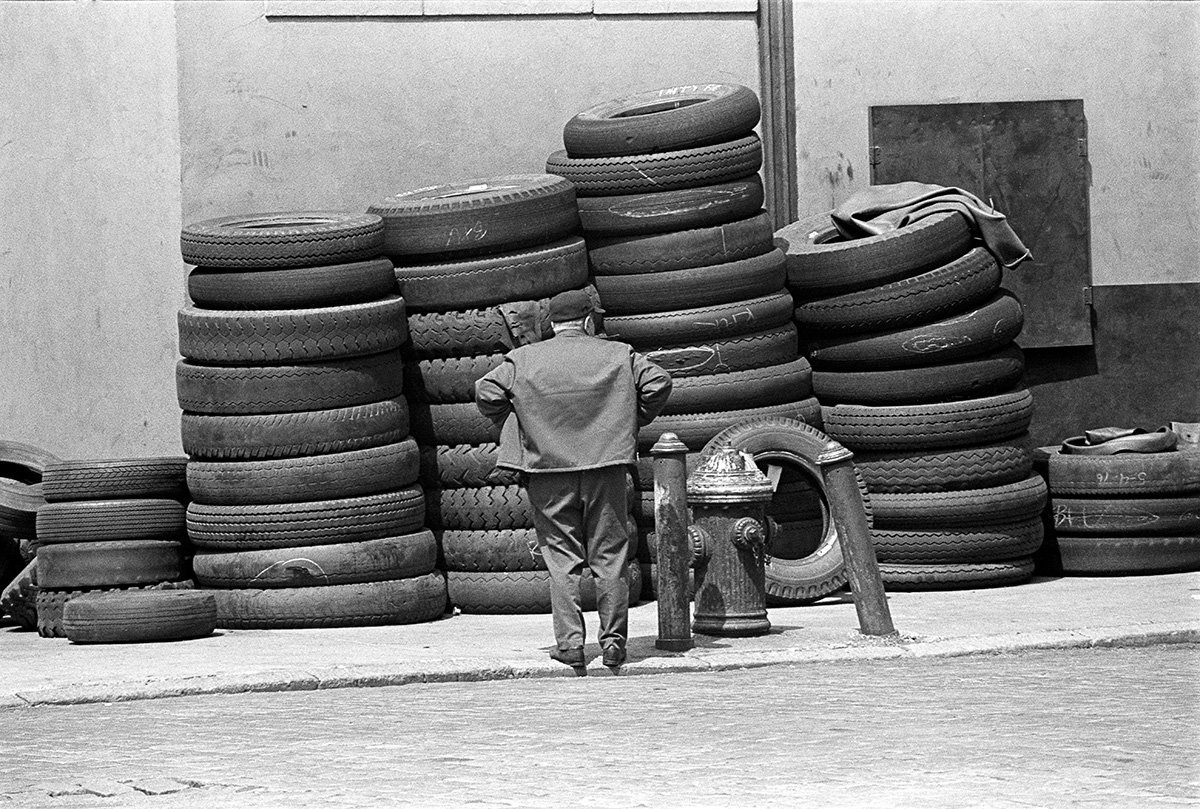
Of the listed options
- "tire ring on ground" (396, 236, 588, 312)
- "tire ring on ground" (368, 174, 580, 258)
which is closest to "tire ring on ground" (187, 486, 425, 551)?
"tire ring on ground" (396, 236, 588, 312)

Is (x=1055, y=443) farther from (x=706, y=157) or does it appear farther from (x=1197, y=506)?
(x=706, y=157)

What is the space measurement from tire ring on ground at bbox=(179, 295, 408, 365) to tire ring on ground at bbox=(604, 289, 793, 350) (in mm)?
1546

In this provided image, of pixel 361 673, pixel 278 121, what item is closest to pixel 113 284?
pixel 278 121

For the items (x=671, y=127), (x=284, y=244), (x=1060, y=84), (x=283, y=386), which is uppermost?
(x=1060, y=84)

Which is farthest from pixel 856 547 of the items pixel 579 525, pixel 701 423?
pixel 701 423

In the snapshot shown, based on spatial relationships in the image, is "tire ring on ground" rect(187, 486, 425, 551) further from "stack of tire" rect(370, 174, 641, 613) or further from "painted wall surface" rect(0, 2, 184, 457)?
"painted wall surface" rect(0, 2, 184, 457)

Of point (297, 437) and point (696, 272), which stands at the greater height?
point (696, 272)

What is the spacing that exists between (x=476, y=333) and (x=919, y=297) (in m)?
2.66

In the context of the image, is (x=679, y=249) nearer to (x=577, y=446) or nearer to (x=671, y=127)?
(x=671, y=127)

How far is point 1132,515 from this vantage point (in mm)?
11547

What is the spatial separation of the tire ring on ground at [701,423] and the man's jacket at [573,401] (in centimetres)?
220

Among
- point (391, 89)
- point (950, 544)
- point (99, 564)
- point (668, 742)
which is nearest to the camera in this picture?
point (668, 742)

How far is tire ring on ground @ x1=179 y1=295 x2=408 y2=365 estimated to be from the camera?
10297mm

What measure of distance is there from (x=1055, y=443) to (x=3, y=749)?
851cm
